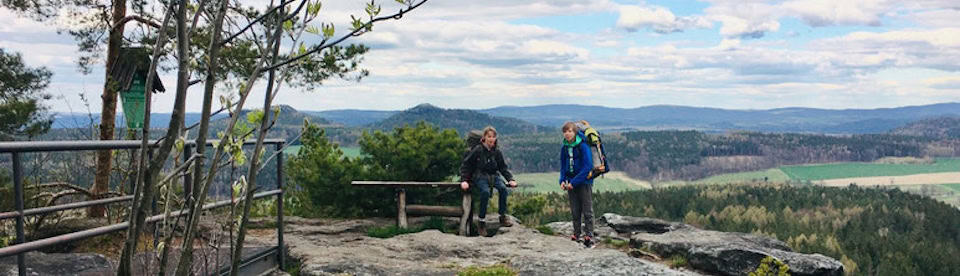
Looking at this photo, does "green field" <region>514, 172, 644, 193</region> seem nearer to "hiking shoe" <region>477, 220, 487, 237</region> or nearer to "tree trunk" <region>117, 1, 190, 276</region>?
"hiking shoe" <region>477, 220, 487, 237</region>

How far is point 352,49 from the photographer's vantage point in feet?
46.7

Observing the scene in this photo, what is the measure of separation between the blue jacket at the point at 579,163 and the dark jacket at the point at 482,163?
50.6 inches

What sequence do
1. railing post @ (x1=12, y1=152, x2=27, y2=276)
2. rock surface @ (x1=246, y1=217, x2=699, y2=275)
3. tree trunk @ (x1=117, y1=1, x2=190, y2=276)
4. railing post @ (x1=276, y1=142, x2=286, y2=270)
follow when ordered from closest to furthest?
tree trunk @ (x1=117, y1=1, x2=190, y2=276) < railing post @ (x1=12, y1=152, x2=27, y2=276) < railing post @ (x1=276, y1=142, x2=286, y2=270) < rock surface @ (x1=246, y1=217, x2=699, y2=275)

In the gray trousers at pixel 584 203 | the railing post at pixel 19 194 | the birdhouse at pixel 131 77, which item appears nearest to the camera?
the railing post at pixel 19 194

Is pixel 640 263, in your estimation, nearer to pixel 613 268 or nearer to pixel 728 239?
pixel 613 268

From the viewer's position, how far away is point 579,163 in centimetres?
1066

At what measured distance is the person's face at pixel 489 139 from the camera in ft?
38.2

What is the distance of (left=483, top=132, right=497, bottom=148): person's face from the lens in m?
11.6

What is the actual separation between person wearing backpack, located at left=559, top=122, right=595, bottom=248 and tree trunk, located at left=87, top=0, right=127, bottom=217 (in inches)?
300

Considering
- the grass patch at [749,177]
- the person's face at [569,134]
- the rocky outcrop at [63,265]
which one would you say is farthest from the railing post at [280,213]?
the grass patch at [749,177]

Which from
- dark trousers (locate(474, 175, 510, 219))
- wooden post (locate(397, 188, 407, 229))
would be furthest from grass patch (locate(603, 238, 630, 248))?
wooden post (locate(397, 188, 407, 229))

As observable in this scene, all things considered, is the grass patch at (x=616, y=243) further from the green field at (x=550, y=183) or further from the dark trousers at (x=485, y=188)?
the green field at (x=550, y=183)

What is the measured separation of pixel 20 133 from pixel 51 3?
3064 mm

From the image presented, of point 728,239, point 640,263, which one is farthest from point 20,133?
point 728,239
